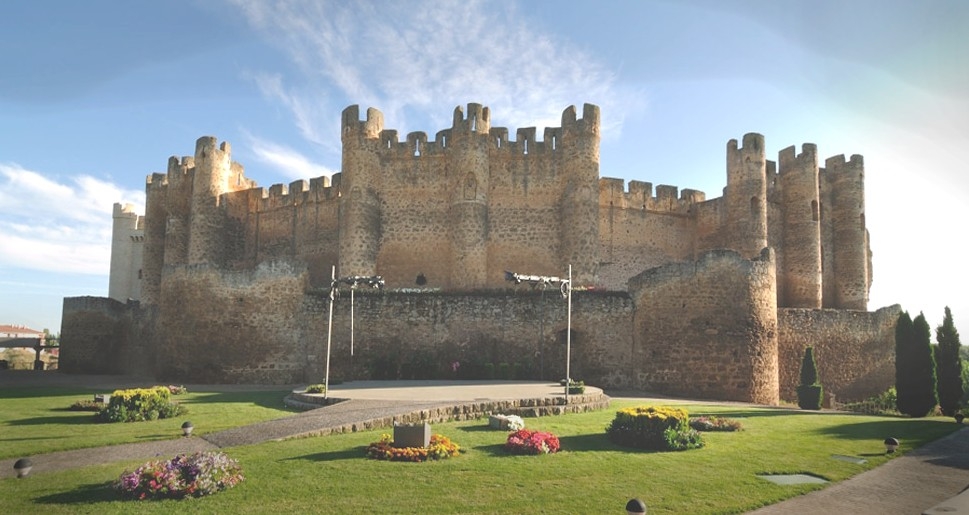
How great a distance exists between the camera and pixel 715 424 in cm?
1478

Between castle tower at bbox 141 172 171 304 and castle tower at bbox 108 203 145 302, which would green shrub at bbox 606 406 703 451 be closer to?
castle tower at bbox 141 172 171 304

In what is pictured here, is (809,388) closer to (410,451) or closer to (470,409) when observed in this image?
(470,409)

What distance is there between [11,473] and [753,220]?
31.3 metres

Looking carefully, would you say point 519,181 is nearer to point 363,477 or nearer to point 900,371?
point 900,371

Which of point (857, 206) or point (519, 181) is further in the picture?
point (857, 206)

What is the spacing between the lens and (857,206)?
35.5m

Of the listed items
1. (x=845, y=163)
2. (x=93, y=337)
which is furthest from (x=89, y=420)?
(x=845, y=163)

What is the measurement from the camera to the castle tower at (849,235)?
35250mm

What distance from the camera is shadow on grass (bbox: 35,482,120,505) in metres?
8.72

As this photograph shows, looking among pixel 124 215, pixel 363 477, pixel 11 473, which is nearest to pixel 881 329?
pixel 363 477

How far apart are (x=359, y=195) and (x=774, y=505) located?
84.1 ft

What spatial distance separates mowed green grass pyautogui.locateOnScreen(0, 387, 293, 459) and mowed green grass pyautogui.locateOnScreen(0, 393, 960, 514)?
106 inches

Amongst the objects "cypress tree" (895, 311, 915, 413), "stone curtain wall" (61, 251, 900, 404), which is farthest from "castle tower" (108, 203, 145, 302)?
"cypress tree" (895, 311, 915, 413)

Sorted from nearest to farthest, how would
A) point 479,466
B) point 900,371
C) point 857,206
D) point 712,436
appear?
point 479,466, point 712,436, point 900,371, point 857,206
